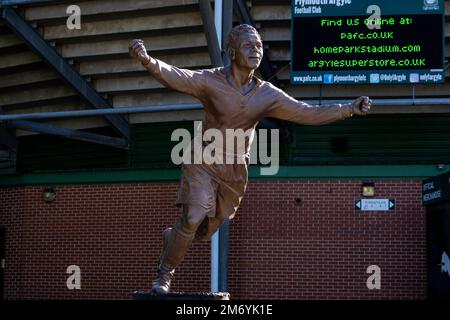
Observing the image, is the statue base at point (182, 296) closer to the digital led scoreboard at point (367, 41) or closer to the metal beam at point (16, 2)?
the digital led scoreboard at point (367, 41)

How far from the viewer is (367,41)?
1521 centimetres

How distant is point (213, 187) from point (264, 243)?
35.3 ft

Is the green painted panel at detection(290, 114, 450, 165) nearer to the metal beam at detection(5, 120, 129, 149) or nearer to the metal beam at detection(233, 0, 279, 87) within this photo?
the metal beam at detection(233, 0, 279, 87)

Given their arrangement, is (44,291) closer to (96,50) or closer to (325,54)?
(96,50)

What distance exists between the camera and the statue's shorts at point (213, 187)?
638 centimetres

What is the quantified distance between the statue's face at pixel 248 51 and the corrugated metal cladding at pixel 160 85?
925 cm

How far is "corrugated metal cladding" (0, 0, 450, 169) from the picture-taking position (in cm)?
1611

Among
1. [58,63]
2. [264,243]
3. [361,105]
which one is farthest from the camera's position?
[58,63]

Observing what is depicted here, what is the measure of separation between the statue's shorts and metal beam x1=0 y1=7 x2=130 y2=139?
10532 mm

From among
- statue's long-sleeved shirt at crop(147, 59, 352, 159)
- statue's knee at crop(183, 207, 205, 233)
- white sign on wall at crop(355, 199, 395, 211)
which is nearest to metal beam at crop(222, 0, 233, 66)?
white sign on wall at crop(355, 199, 395, 211)

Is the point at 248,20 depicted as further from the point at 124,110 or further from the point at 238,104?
the point at 238,104

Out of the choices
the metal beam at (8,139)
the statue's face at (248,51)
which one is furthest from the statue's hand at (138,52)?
the metal beam at (8,139)

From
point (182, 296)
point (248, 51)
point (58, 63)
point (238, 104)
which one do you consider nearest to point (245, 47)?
point (248, 51)
